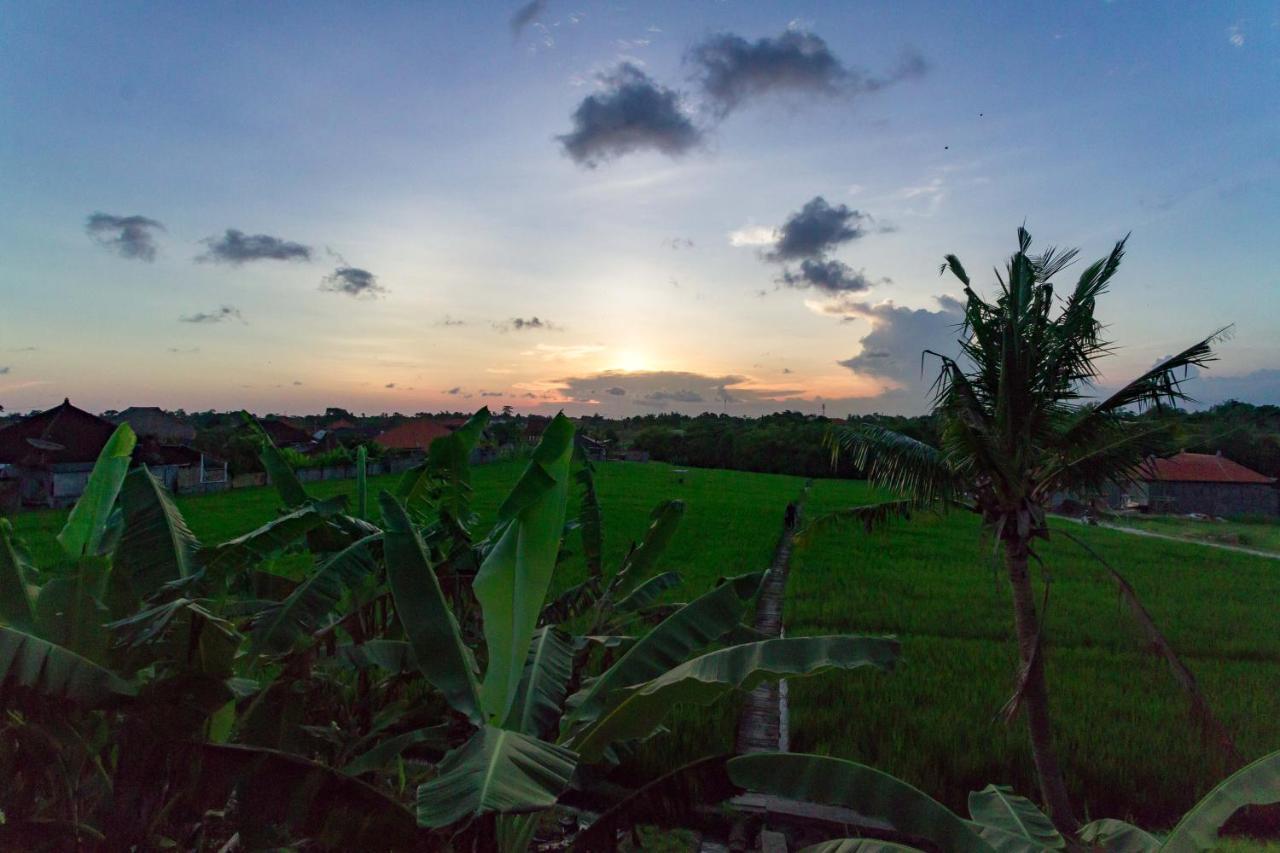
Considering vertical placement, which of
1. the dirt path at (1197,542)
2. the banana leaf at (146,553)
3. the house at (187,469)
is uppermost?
the banana leaf at (146,553)

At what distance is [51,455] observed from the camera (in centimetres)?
1992

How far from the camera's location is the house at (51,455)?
19875 mm

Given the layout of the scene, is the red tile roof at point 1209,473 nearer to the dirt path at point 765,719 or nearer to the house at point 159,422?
the dirt path at point 765,719

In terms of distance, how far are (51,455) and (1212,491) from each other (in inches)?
1930

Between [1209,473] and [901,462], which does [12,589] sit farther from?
[1209,473]

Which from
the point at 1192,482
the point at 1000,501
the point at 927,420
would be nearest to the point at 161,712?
the point at 1000,501

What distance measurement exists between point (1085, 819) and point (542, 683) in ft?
13.7

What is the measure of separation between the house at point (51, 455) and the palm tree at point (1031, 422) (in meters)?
23.8

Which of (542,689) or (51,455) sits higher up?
(542,689)

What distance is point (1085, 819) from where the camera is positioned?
182 inches

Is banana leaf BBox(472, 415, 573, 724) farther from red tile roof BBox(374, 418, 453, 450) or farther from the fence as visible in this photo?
red tile roof BBox(374, 418, 453, 450)

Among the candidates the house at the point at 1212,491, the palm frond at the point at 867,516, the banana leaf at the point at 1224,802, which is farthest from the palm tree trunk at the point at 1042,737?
the house at the point at 1212,491

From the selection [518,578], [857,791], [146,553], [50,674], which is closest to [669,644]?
[518,578]

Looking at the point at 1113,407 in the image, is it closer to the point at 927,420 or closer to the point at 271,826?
the point at 927,420
